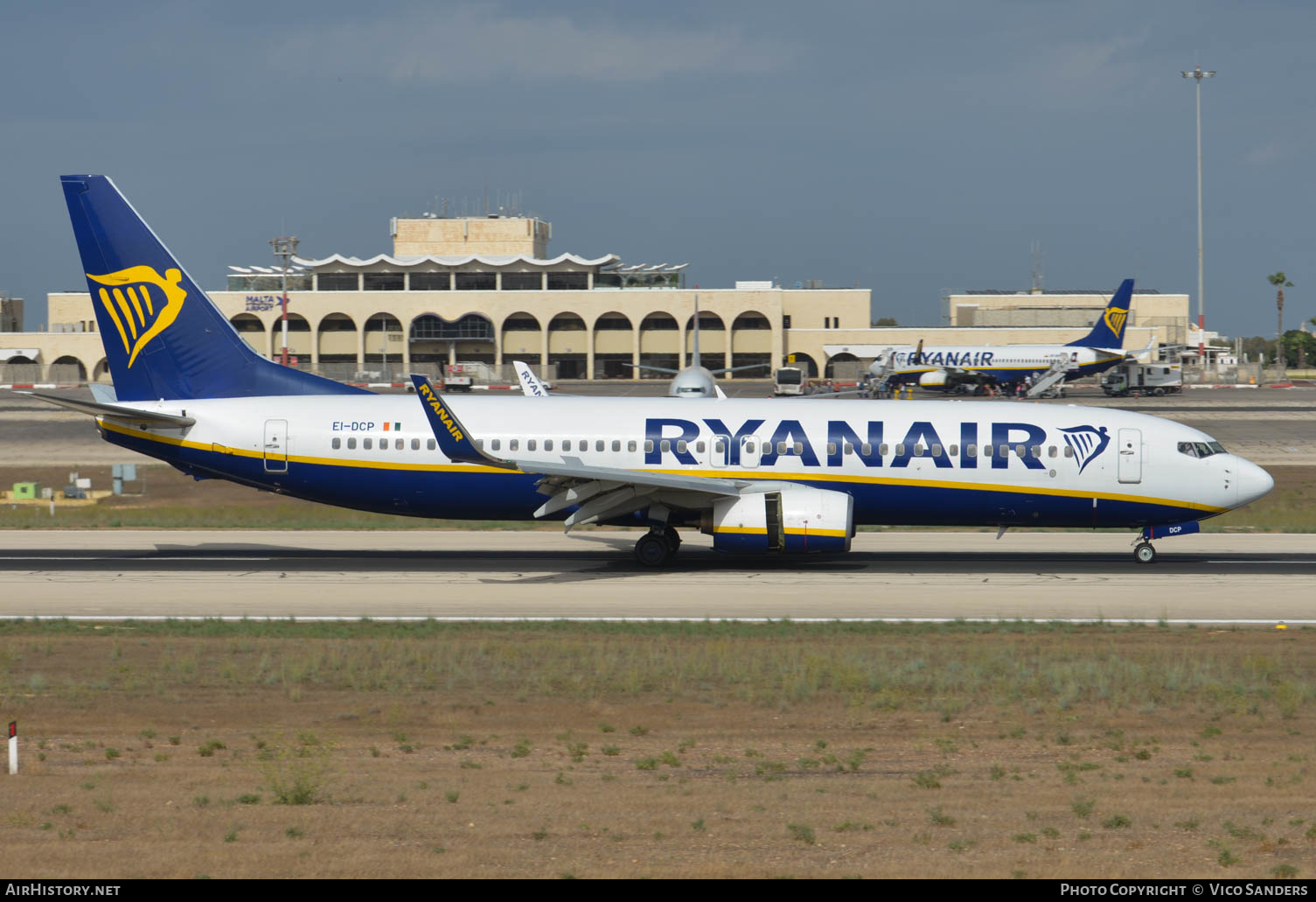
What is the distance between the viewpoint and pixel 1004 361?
4419 inches

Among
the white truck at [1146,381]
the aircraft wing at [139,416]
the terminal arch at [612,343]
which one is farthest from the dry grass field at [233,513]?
the terminal arch at [612,343]

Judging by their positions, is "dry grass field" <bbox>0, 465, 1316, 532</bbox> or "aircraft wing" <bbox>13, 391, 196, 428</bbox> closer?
"aircraft wing" <bbox>13, 391, 196, 428</bbox>

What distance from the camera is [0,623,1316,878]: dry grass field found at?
11.7 metres

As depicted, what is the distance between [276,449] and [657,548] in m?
9.61

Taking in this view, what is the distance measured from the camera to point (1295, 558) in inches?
1308

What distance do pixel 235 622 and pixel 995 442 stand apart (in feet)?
58.5

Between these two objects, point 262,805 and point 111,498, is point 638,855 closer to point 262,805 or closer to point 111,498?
point 262,805

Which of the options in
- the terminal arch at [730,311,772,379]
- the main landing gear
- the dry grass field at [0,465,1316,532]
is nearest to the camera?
the main landing gear

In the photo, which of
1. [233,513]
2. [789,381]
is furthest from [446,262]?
[233,513]

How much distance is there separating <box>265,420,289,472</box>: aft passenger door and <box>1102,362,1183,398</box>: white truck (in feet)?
297

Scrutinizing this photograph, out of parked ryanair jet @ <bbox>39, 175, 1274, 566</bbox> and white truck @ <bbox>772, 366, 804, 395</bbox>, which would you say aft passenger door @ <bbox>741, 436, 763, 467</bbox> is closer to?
parked ryanair jet @ <bbox>39, 175, 1274, 566</bbox>

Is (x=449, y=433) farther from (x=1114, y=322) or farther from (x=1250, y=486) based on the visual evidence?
(x=1114, y=322)

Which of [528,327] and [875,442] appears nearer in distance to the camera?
[875,442]

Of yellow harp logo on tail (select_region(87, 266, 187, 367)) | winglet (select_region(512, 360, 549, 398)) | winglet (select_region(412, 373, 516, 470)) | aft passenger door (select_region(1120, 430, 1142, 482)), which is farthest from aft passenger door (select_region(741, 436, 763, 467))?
yellow harp logo on tail (select_region(87, 266, 187, 367))
